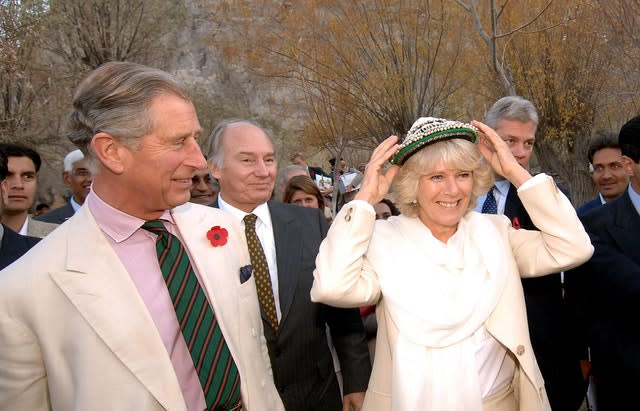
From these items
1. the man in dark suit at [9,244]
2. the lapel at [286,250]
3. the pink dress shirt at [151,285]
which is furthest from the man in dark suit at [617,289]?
the man in dark suit at [9,244]

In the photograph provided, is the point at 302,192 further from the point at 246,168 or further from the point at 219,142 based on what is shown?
the point at 246,168

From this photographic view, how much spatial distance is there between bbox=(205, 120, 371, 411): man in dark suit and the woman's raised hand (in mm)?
650

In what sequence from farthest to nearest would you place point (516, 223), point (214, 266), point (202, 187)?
point (202, 187) < point (516, 223) < point (214, 266)

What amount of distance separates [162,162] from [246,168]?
4.12 feet

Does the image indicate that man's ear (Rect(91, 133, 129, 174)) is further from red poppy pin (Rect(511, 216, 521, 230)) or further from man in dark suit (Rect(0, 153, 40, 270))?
red poppy pin (Rect(511, 216, 521, 230))

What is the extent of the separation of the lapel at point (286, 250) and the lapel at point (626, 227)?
1697 millimetres

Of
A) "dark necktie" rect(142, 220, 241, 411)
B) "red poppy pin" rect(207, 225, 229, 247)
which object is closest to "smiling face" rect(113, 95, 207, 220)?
"dark necktie" rect(142, 220, 241, 411)

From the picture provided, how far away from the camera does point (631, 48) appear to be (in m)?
9.61

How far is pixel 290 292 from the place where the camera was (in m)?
2.96

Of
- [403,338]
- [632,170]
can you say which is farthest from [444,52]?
[403,338]

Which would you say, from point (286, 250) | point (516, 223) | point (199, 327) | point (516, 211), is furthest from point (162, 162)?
point (516, 211)

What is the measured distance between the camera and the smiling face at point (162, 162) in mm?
1974

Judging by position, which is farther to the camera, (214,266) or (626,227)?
(626,227)

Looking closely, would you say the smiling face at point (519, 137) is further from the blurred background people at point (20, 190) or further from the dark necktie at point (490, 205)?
the blurred background people at point (20, 190)
